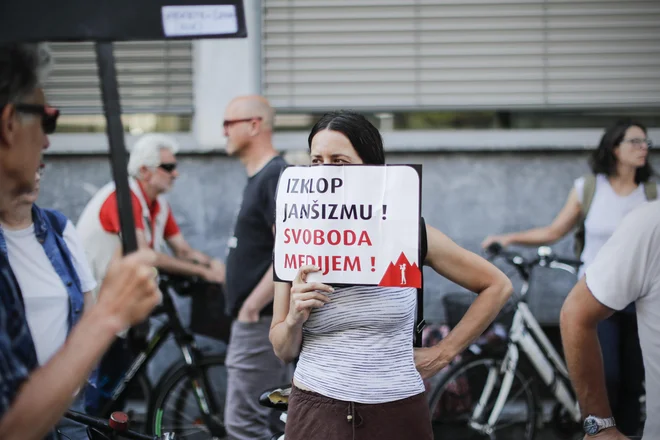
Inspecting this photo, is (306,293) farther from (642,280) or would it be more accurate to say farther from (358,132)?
(642,280)

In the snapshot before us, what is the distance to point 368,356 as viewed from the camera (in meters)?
2.56

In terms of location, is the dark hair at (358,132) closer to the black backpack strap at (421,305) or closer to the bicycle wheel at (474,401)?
the black backpack strap at (421,305)

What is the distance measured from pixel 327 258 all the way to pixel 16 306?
1.03 metres

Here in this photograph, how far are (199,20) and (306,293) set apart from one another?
0.87 metres

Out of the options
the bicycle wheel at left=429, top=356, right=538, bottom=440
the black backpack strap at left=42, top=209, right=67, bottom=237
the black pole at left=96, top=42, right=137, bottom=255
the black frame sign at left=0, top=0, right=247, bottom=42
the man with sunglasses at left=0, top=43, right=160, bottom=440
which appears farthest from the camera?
the bicycle wheel at left=429, top=356, right=538, bottom=440

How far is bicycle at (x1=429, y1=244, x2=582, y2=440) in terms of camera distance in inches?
208

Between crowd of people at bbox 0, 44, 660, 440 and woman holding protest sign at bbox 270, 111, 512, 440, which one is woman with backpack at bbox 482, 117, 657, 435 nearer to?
crowd of people at bbox 0, 44, 660, 440

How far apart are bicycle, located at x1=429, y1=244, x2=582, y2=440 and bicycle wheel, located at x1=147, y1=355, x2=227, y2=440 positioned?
1454 mm

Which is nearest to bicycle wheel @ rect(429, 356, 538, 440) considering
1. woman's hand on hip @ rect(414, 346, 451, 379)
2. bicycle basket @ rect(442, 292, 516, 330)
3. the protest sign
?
bicycle basket @ rect(442, 292, 516, 330)

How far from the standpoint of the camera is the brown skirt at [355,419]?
8.21 ft

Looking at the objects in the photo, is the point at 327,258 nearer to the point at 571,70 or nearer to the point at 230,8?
the point at 230,8

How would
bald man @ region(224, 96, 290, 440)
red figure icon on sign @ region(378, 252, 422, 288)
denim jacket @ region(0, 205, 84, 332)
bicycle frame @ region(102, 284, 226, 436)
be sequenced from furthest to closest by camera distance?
bicycle frame @ region(102, 284, 226, 436)
bald man @ region(224, 96, 290, 440)
denim jacket @ region(0, 205, 84, 332)
red figure icon on sign @ region(378, 252, 422, 288)

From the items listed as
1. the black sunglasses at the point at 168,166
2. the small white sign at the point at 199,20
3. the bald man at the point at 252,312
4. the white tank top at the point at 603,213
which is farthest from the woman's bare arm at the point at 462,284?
the black sunglasses at the point at 168,166

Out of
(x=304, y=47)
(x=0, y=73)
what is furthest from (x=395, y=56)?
(x=0, y=73)
